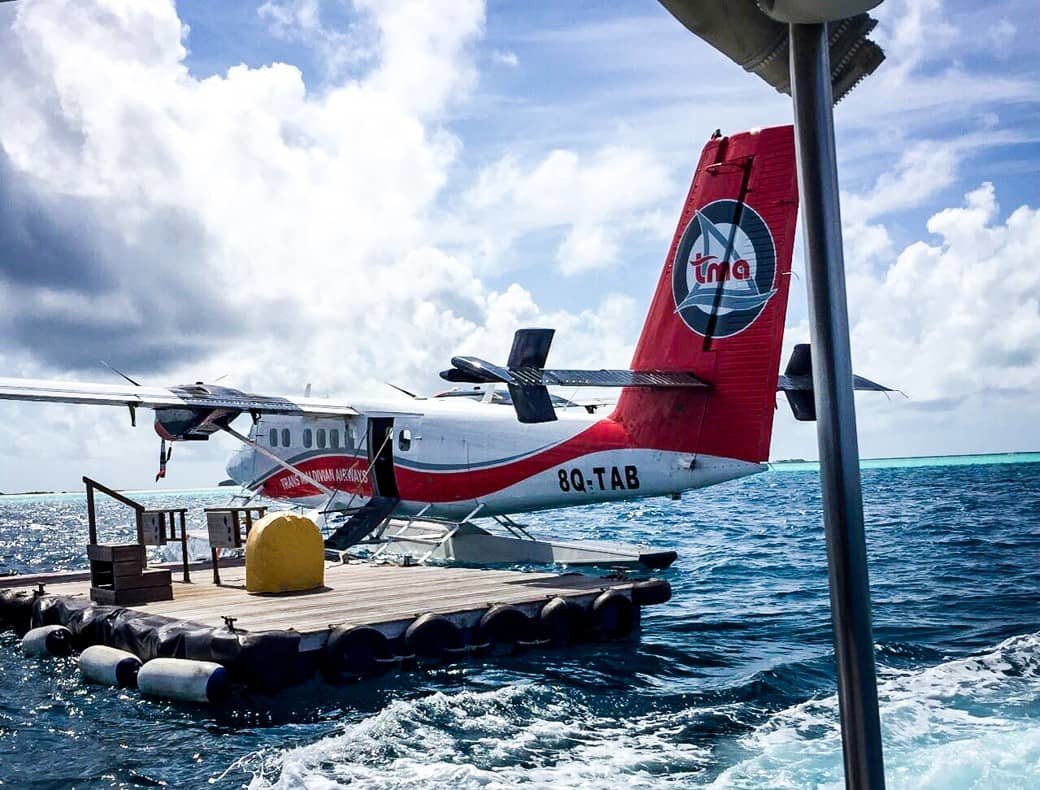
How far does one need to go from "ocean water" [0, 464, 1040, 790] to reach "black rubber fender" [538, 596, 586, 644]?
0.87 feet

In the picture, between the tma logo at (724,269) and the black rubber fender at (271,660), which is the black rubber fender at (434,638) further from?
the tma logo at (724,269)

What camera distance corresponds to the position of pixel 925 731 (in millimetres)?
7906

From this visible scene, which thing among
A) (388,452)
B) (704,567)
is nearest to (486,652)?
(388,452)

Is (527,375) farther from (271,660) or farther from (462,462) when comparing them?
(462,462)

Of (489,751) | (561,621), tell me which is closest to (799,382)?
(561,621)

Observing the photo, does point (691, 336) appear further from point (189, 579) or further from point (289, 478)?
point (289, 478)

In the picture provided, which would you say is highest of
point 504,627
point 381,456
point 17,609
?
point 381,456

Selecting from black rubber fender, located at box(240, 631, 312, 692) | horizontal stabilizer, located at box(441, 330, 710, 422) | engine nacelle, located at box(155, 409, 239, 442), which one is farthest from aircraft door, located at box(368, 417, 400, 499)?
black rubber fender, located at box(240, 631, 312, 692)

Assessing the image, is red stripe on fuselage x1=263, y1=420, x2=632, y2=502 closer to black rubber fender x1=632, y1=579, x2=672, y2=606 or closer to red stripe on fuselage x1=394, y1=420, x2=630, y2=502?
red stripe on fuselage x1=394, y1=420, x2=630, y2=502

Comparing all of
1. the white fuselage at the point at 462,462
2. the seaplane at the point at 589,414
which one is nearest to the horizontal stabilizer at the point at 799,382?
the seaplane at the point at 589,414

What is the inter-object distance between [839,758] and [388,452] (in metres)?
13.4

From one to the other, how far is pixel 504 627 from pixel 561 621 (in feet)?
2.61

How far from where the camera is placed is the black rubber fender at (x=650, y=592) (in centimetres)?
1276

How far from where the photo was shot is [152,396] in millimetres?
16641
